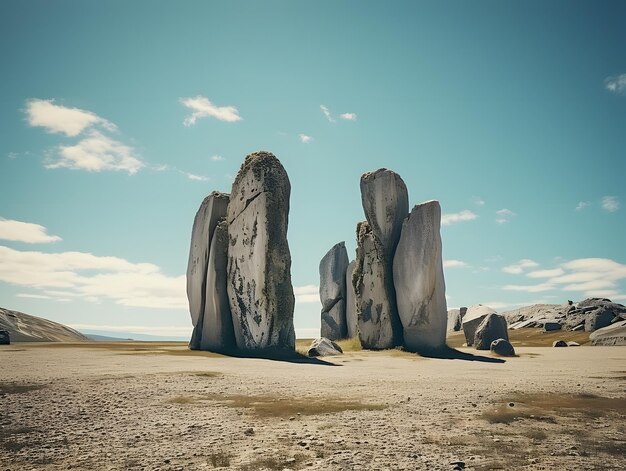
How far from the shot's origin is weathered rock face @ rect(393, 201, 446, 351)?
25.1 metres

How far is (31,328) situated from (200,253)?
114 ft

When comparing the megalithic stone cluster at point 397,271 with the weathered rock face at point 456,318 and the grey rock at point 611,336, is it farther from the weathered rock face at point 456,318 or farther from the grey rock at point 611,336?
the weathered rock face at point 456,318

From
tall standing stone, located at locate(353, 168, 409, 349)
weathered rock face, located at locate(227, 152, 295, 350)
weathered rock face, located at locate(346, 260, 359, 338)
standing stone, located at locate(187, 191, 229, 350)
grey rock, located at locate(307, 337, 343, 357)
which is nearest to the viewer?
weathered rock face, located at locate(227, 152, 295, 350)

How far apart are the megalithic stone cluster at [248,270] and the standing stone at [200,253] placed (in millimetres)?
60

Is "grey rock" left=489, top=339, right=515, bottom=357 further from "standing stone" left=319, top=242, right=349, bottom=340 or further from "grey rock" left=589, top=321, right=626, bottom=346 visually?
"standing stone" left=319, top=242, right=349, bottom=340

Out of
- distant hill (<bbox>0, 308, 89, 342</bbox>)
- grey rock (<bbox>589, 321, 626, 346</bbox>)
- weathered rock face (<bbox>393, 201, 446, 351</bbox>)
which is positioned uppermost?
weathered rock face (<bbox>393, 201, 446, 351</bbox>)

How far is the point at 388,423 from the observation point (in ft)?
22.4

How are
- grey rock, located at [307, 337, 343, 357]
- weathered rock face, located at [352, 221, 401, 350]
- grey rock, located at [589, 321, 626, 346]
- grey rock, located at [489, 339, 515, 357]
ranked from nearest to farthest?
grey rock, located at [307, 337, 343, 357], grey rock, located at [489, 339, 515, 357], weathered rock face, located at [352, 221, 401, 350], grey rock, located at [589, 321, 626, 346]

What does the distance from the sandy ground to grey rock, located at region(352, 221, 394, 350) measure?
1568cm

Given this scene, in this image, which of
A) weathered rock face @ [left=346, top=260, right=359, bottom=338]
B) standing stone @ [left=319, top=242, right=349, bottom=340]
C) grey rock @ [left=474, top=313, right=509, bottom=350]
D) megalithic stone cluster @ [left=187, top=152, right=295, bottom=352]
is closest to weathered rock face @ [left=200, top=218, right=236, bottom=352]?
megalithic stone cluster @ [left=187, top=152, right=295, bottom=352]

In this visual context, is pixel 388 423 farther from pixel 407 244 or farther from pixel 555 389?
pixel 407 244

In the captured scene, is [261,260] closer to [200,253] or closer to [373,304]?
[200,253]

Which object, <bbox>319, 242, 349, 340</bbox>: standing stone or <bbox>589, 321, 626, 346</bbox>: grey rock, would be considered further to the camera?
<bbox>319, 242, 349, 340</bbox>: standing stone

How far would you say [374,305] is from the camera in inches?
1105
